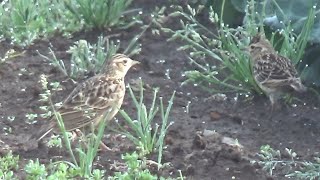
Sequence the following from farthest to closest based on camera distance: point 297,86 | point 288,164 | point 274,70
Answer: point 274,70 → point 297,86 → point 288,164

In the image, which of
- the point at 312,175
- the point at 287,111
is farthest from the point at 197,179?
the point at 287,111

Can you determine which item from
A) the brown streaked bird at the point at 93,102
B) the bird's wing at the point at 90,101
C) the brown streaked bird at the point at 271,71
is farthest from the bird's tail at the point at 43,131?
the brown streaked bird at the point at 271,71

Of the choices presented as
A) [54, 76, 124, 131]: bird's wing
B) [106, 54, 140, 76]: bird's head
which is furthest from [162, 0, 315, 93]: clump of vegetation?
[54, 76, 124, 131]: bird's wing

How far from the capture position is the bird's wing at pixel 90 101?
333 inches

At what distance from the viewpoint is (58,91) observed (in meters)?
9.79

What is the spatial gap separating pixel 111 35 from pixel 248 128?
2.71 metres

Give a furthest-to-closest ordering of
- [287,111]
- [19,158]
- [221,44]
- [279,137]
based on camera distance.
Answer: [221,44] < [287,111] < [279,137] < [19,158]

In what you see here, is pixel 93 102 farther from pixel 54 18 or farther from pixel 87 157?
pixel 54 18

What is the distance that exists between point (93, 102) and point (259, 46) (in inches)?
69.2

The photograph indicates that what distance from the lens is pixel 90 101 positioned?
871cm

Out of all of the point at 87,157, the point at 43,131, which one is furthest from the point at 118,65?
the point at 87,157

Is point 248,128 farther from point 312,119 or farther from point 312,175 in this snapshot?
point 312,175

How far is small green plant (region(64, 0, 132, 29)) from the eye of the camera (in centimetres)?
1107

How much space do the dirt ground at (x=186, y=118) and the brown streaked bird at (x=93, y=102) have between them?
0.67ft
